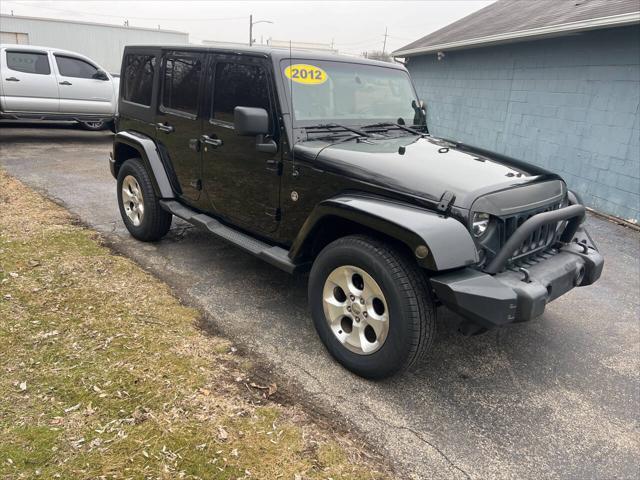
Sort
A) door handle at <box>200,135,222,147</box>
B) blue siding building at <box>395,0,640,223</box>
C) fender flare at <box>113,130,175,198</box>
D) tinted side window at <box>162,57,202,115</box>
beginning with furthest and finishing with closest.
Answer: blue siding building at <box>395,0,640,223</box> → fender flare at <box>113,130,175,198</box> → tinted side window at <box>162,57,202,115</box> → door handle at <box>200,135,222,147</box>

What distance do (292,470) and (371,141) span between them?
219cm

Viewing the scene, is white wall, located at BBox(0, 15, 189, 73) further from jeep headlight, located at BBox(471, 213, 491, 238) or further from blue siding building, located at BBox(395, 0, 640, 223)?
jeep headlight, located at BBox(471, 213, 491, 238)

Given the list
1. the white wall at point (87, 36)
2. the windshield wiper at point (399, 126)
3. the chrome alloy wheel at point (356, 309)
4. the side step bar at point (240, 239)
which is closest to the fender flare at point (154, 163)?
the side step bar at point (240, 239)

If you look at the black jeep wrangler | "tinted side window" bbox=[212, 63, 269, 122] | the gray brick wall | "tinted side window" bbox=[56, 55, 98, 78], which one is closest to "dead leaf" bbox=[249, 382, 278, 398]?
the black jeep wrangler

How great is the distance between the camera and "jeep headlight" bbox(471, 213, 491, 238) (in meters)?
2.62

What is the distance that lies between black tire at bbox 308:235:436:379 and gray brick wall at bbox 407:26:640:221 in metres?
6.07

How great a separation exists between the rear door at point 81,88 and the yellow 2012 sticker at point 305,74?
8554mm

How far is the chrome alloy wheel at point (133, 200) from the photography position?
482 centimetres

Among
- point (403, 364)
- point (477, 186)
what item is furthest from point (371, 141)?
point (403, 364)

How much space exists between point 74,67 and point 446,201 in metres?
10.5

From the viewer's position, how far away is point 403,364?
2.68 meters

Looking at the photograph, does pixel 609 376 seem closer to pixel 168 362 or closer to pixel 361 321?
pixel 361 321

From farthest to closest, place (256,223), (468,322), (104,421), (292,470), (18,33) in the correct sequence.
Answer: (18,33)
(256,223)
(468,322)
(104,421)
(292,470)

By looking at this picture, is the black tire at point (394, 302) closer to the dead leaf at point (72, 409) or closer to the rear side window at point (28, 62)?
the dead leaf at point (72, 409)
